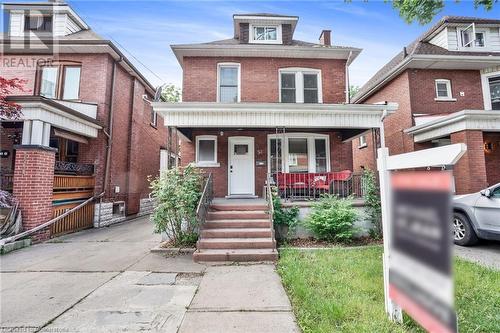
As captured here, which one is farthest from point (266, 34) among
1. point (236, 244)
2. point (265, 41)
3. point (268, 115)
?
point (236, 244)

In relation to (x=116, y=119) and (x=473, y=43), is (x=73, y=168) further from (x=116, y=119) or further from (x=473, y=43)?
(x=473, y=43)

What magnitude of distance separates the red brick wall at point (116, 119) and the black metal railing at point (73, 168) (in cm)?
29

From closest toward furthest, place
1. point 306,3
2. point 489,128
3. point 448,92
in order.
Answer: point 489,128 → point 306,3 → point 448,92

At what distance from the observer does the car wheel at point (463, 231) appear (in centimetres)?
602

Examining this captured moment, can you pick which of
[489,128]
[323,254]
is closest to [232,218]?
[323,254]

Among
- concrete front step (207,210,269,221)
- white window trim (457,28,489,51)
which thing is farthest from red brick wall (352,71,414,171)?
concrete front step (207,210,269,221)

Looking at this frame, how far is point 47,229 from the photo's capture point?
7648mm

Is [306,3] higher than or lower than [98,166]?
higher

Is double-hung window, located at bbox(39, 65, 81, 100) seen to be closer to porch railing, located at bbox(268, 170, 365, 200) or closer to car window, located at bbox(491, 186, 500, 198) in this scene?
porch railing, located at bbox(268, 170, 365, 200)

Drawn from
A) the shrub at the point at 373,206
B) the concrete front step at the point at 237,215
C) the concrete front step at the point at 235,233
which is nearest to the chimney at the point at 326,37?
the shrub at the point at 373,206

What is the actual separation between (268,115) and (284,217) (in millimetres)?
3093

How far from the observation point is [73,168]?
9039 mm

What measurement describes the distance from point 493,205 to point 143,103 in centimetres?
1466

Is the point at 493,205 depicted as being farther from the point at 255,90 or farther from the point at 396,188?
the point at 255,90
